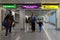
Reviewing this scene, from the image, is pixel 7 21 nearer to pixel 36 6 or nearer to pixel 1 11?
pixel 1 11

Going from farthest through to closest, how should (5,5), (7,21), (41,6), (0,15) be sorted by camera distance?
Result: (41,6)
(5,5)
(0,15)
(7,21)

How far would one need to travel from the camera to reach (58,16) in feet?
71.3

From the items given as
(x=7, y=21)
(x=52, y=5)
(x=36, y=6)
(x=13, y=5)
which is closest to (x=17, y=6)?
(x=13, y=5)

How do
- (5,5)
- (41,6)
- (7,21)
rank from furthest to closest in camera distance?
(41,6) < (5,5) < (7,21)

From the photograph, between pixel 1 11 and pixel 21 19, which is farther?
pixel 21 19

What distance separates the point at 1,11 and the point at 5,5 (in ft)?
4.43

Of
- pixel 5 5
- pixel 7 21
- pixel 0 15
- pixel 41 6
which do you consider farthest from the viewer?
pixel 41 6

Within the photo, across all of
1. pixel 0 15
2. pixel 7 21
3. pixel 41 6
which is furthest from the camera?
pixel 41 6

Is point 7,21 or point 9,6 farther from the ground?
point 9,6

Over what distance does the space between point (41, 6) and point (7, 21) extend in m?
8.19

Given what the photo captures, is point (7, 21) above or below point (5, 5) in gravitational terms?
below

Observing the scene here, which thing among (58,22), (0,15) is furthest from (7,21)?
(58,22)

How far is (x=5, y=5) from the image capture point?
1961 centimetres

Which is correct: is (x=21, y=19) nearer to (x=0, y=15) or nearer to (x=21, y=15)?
(x=21, y=15)
